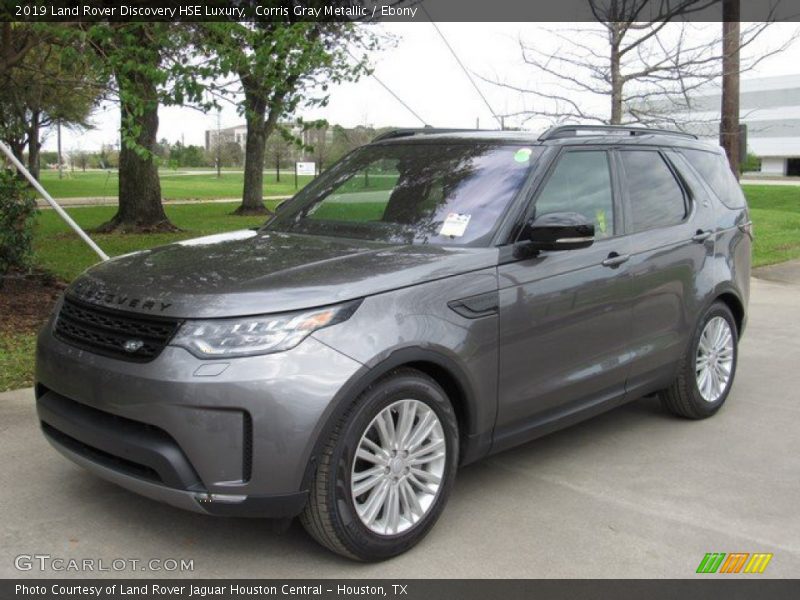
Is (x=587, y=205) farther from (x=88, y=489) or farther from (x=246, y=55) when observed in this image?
(x=246, y=55)

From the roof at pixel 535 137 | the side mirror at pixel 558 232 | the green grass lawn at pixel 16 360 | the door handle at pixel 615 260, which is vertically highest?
the roof at pixel 535 137

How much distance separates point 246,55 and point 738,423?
191 inches

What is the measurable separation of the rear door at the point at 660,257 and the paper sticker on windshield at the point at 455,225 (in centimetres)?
113

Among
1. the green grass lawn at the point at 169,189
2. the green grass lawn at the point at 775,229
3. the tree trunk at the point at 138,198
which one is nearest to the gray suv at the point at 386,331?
the green grass lawn at the point at 775,229

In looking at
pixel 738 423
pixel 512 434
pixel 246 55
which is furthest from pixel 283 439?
pixel 246 55

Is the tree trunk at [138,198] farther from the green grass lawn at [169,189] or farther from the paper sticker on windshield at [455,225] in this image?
the paper sticker on windshield at [455,225]

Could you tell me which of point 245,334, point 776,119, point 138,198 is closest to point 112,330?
point 245,334

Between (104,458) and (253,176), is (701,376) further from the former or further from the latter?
(253,176)

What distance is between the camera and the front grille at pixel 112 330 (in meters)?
3.37

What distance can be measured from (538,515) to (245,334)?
178 cm

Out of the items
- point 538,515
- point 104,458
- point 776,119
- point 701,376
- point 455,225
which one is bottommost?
point 538,515

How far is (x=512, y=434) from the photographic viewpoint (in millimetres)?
4188

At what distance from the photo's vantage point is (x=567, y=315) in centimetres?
434

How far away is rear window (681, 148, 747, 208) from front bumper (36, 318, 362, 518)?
11.4ft
